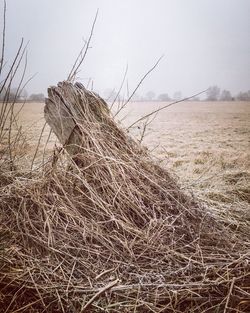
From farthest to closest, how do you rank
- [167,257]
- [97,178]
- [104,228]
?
[97,178] → [104,228] → [167,257]

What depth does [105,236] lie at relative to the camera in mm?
1824

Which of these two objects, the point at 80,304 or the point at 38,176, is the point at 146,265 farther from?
the point at 38,176

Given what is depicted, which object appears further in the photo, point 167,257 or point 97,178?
point 97,178

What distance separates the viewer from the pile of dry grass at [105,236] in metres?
1.38

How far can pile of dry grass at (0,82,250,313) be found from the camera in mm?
1379

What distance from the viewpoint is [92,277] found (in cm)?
153

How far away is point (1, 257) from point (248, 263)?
1227 mm

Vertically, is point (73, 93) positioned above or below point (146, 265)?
above

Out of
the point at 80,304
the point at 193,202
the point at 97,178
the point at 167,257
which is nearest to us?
the point at 80,304

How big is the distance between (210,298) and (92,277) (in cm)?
55

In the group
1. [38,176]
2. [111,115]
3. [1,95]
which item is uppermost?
[1,95]

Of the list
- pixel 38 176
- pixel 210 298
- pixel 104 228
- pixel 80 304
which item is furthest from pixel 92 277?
pixel 38 176

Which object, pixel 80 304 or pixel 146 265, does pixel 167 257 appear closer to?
pixel 146 265

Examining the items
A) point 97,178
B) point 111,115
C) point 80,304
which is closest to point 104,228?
point 97,178
